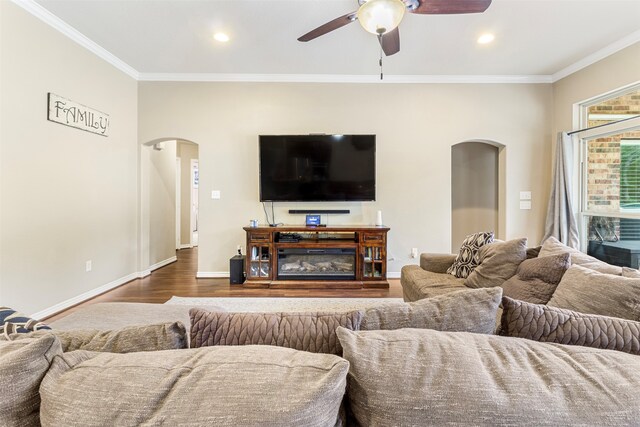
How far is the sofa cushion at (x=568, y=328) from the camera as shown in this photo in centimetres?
82

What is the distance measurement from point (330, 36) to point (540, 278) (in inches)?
118

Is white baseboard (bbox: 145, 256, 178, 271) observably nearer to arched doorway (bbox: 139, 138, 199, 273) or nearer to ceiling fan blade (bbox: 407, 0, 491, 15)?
arched doorway (bbox: 139, 138, 199, 273)

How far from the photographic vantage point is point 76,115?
3.14 meters

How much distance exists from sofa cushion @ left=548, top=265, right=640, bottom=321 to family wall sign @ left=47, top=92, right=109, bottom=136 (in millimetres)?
4378

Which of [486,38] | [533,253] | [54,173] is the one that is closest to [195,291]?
[54,173]

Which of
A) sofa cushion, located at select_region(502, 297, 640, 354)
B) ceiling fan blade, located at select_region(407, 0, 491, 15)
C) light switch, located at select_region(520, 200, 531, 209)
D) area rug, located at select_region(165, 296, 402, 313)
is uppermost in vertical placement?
ceiling fan blade, located at select_region(407, 0, 491, 15)

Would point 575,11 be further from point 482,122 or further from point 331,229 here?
point 331,229

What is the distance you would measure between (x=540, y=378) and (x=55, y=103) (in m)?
4.18

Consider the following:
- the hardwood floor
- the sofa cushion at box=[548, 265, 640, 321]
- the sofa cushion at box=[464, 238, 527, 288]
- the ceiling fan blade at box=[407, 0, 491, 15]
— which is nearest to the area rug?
the hardwood floor

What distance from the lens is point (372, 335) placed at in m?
0.71

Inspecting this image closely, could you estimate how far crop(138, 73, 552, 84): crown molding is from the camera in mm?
4109

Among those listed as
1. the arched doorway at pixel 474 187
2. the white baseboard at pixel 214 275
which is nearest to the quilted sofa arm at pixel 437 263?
the white baseboard at pixel 214 275

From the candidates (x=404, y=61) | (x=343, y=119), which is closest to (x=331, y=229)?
(x=343, y=119)

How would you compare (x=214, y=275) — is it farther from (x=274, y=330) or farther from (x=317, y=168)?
(x=274, y=330)
